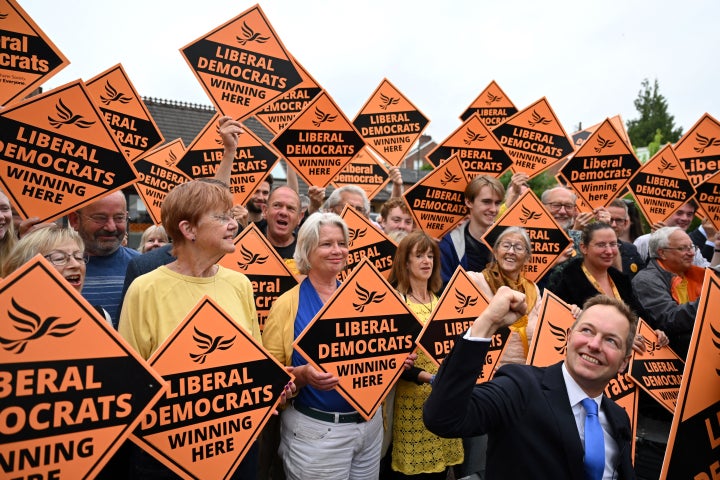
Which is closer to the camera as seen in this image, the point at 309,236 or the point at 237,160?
the point at 309,236

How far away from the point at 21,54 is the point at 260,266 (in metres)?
2.35

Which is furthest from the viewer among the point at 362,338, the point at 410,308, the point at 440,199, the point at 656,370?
the point at 440,199

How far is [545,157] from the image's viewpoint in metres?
6.60

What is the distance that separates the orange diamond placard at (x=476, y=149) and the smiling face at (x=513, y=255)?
167cm

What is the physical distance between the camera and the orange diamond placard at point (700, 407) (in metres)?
2.75

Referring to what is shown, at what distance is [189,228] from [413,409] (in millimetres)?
2033

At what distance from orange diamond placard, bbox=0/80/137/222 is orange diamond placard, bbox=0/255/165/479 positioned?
149 centimetres

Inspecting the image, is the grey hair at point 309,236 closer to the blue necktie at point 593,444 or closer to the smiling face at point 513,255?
the smiling face at point 513,255

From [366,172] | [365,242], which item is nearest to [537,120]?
[366,172]

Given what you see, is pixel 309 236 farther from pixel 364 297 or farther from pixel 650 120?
pixel 650 120

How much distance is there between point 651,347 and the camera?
4141 millimetres

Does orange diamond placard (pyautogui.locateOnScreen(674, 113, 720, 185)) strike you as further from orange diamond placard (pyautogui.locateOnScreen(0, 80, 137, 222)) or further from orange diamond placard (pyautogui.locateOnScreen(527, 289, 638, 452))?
orange diamond placard (pyautogui.locateOnScreen(0, 80, 137, 222))

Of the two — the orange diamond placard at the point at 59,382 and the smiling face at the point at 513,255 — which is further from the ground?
the smiling face at the point at 513,255

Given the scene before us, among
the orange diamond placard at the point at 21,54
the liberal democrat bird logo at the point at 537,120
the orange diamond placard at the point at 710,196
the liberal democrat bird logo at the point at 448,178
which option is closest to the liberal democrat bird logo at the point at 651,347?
the liberal democrat bird logo at the point at 448,178
